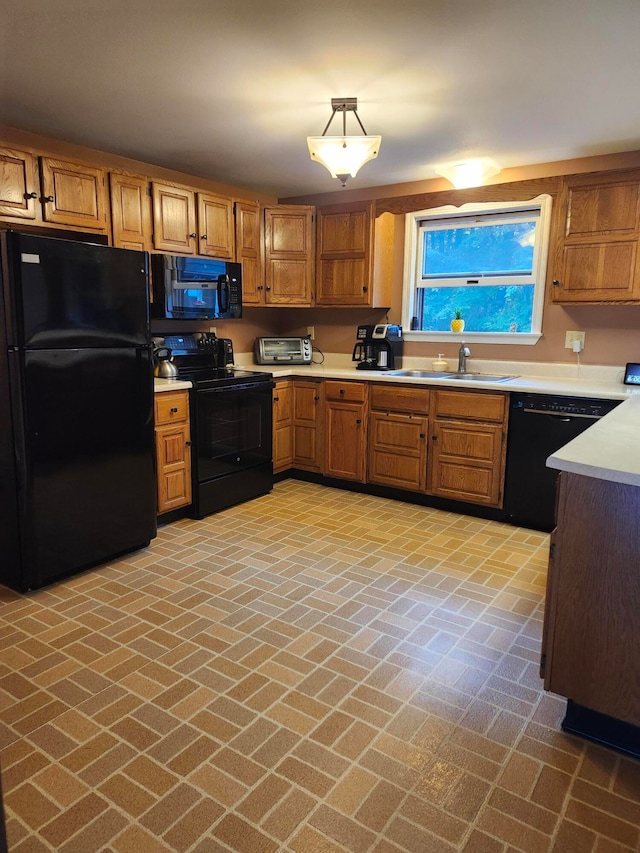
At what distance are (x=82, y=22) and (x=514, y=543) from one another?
326 cm

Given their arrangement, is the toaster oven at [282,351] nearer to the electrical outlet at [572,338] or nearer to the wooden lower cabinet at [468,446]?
the wooden lower cabinet at [468,446]

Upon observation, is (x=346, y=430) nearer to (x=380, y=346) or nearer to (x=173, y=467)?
(x=380, y=346)

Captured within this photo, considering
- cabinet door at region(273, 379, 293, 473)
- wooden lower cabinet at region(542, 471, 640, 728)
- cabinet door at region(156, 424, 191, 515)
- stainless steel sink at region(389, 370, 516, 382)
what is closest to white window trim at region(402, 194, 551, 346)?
stainless steel sink at region(389, 370, 516, 382)

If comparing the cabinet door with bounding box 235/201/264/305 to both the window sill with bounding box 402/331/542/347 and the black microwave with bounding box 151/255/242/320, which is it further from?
the window sill with bounding box 402/331/542/347

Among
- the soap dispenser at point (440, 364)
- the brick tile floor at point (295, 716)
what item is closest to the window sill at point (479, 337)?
the soap dispenser at point (440, 364)

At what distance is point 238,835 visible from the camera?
1.45 m

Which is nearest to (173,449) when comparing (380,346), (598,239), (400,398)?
(400,398)

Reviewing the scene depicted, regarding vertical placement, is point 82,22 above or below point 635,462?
above

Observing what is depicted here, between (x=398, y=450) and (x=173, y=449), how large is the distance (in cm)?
158

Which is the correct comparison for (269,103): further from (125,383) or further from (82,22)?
(125,383)

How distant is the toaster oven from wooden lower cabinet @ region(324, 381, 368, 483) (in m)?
0.66

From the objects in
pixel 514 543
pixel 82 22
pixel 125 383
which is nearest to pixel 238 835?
pixel 125 383

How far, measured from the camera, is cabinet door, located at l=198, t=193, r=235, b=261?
13.0ft

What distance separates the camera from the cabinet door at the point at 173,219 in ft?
12.0
